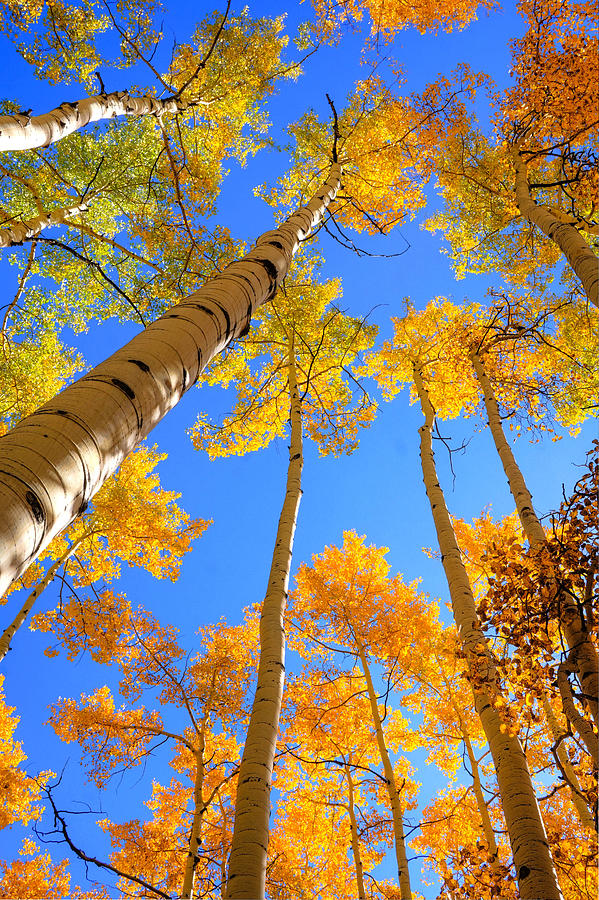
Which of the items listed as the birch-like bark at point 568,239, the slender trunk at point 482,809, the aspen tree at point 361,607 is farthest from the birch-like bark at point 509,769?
the aspen tree at point 361,607

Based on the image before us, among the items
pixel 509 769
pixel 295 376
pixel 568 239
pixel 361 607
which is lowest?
pixel 509 769

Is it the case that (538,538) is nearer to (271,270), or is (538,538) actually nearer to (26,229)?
(271,270)

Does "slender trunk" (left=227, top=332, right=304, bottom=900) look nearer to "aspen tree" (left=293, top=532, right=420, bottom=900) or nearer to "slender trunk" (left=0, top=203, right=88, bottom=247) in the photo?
"aspen tree" (left=293, top=532, right=420, bottom=900)

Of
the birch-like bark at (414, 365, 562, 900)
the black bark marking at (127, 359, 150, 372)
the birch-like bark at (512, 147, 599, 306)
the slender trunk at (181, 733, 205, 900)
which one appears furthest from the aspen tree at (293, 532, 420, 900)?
the black bark marking at (127, 359, 150, 372)

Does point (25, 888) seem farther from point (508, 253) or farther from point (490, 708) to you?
point (508, 253)

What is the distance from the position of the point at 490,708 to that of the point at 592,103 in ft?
26.3

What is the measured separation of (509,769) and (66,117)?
8.17 meters

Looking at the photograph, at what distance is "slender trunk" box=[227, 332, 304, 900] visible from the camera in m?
2.49

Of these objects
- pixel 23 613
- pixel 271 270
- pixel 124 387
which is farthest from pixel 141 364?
pixel 23 613

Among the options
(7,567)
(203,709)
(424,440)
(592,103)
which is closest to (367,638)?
(203,709)

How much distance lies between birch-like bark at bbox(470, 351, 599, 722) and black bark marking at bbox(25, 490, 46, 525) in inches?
121

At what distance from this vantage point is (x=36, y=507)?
1.06m

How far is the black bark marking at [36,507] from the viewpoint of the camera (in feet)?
3.43

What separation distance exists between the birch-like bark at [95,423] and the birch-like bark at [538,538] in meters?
2.77
